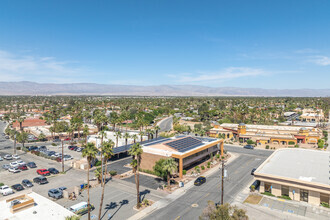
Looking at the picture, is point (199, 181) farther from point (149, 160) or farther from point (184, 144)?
point (184, 144)

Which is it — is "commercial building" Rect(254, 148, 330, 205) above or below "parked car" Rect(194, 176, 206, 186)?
above

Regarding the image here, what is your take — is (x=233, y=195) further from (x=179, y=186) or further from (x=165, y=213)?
(x=165, y=213)

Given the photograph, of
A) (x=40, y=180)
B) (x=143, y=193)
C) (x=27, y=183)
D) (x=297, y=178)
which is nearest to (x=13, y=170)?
(x=27, y=183)

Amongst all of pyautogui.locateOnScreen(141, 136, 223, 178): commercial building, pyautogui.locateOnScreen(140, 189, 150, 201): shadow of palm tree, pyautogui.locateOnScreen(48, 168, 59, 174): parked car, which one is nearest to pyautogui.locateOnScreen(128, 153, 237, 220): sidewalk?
pyautogui.locateOnScreen(140, 189, 150, 201): shadow of palm tree

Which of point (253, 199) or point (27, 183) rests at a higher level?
point (253, 199)

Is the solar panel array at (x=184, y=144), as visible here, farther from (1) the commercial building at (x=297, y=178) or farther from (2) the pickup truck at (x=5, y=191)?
(2) the pickup truck at (x=5, y=191)

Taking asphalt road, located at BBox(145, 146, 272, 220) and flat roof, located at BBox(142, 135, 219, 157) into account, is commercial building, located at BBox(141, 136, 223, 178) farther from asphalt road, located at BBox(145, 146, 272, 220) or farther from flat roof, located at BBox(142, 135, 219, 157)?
A: asphalt road, located at BBox(145, 146, 272, 220)
